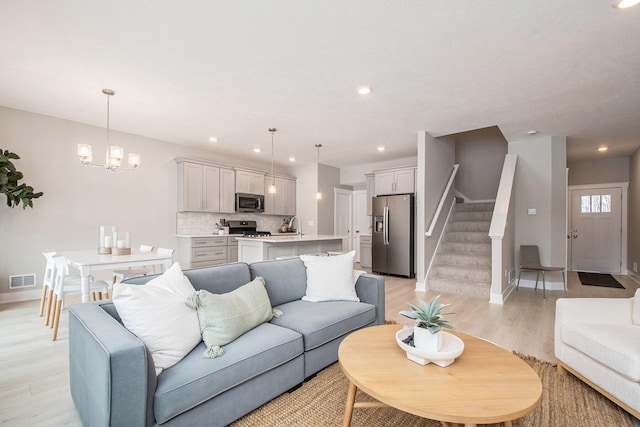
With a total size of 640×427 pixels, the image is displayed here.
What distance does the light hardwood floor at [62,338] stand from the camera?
6.05 feet

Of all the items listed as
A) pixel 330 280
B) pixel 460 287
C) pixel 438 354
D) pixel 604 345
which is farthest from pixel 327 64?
pixel 460 287

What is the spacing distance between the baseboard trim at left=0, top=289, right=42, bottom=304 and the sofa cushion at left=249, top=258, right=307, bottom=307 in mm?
3895

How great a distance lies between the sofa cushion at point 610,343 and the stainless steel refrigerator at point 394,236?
3.70m

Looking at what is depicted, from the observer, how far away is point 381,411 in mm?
1792

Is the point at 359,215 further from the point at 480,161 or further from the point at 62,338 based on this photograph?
the point at 62,338

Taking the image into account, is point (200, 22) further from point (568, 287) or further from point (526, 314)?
point (568, 287)

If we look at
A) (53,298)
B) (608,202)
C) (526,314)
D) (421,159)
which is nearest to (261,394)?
(53,298)

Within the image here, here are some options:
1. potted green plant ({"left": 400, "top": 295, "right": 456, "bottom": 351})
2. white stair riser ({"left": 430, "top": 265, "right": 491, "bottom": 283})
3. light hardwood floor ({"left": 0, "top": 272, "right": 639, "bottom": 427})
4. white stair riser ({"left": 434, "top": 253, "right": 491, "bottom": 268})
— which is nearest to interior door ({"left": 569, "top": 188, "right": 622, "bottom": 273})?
light hardwood floor ({"left": 0, "top": 272, "right": 639, "bottom": 427})

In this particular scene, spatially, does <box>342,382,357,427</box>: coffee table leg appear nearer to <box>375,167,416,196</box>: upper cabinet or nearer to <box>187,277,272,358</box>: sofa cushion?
<box>187,277,272,358</box>: sofa cushion

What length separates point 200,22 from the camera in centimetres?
221

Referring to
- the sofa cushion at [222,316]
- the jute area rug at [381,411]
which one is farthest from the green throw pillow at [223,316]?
the jute area rug at [381,411]

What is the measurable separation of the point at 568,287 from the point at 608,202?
2.94 meters

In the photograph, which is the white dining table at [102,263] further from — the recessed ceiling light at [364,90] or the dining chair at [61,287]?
the recessed ceiling light at [364,90]

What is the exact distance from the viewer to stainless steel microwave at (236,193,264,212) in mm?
6375
